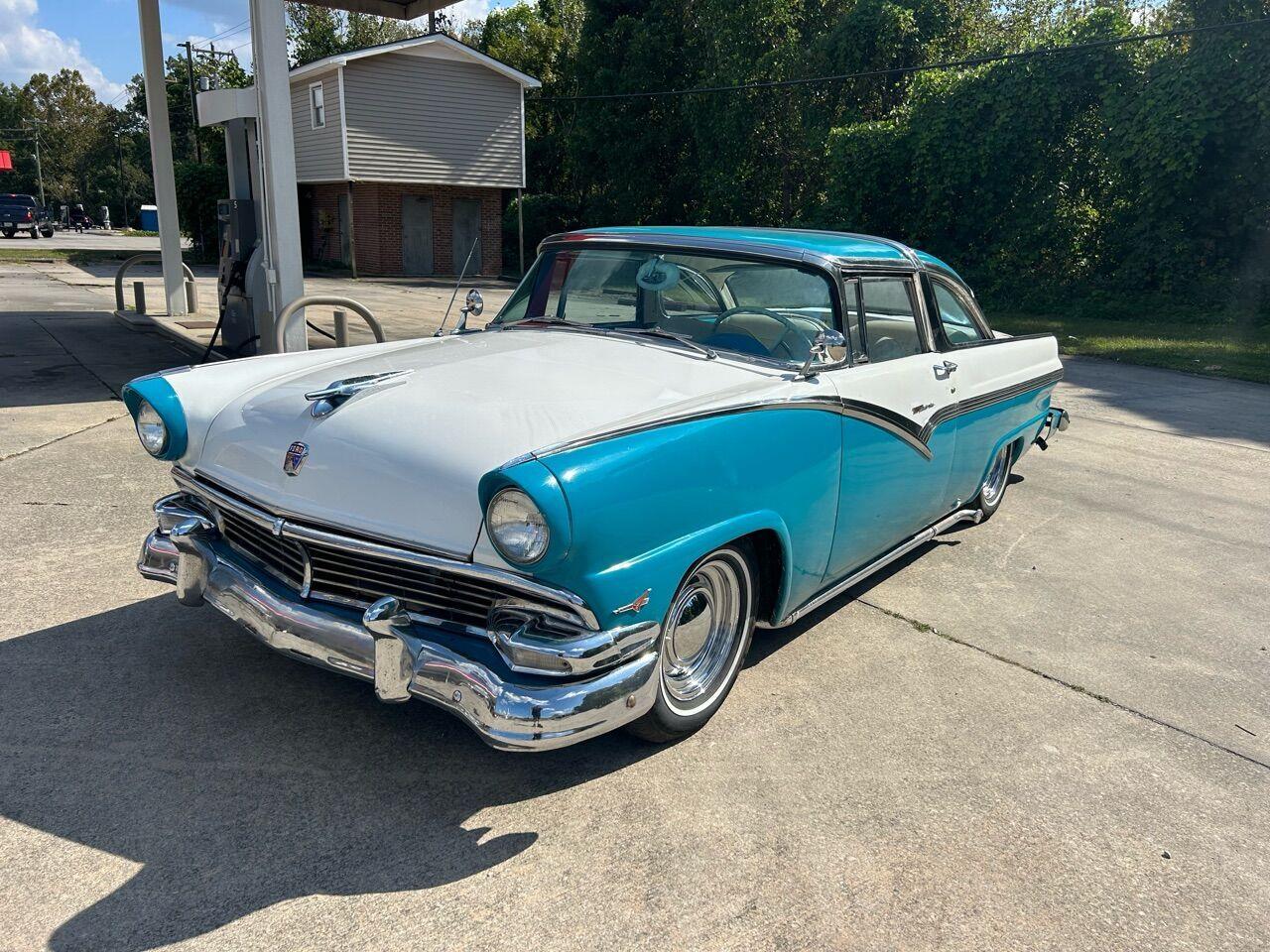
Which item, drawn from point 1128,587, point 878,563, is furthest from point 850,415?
point 1128,587

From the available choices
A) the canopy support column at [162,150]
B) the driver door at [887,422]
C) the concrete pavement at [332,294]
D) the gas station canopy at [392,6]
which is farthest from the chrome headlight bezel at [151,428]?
the canopy support column at [162,150]

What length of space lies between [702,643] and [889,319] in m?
1.71

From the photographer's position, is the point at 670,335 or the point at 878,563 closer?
the point at 670,335

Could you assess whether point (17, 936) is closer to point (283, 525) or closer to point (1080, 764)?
point (283, 525)

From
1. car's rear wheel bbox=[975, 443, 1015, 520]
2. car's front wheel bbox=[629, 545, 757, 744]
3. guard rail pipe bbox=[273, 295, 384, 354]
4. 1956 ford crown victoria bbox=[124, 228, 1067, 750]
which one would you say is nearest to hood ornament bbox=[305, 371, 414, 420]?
1956 ford crown victoria bbox=[124, 228, 1067, 750]

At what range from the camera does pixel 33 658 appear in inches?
139

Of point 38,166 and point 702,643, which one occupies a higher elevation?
point 38,166

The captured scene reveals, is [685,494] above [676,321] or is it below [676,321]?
below

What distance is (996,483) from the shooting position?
5801 millimetres

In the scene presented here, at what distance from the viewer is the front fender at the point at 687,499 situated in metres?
2.55

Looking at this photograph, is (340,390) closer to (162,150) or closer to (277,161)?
(277,161)

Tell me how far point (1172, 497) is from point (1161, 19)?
19190 mm

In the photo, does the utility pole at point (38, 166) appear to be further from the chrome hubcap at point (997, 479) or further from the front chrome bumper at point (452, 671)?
the front chrome bumper at point (452, 671)

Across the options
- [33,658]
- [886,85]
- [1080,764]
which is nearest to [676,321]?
[1080,764]
